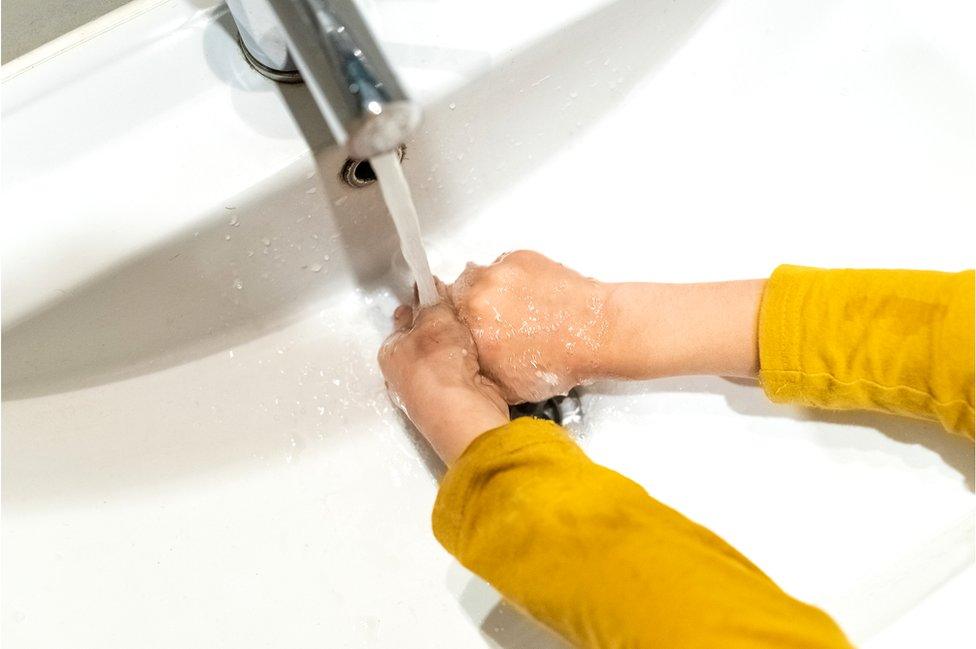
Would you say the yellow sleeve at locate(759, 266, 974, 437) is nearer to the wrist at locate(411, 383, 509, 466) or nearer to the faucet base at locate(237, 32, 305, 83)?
the wrist at locate(411, 383, 509, 466)

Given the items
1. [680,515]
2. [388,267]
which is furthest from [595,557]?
[388,267]

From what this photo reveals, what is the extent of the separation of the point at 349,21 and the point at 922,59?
387 mm

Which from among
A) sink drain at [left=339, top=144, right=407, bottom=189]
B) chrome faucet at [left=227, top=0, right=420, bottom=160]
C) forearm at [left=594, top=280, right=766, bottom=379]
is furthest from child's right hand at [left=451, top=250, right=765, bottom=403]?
chrome faucet at [left=227, top=0, right=420, bottom=160]

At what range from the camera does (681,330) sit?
483 mm

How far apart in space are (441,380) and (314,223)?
0.12m

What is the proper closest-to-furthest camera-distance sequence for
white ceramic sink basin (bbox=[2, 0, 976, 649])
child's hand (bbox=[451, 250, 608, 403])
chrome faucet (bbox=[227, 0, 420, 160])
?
chrome faucet (bbox=[227, 0, 420, 160]), white ceramic sink basin (bbox=[2, 0, 976, 649]), child's hand (bbox=[451, 250, 608, 403])

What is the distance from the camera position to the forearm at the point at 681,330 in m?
0.47

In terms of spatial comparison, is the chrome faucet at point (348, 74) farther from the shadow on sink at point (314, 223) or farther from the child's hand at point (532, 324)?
the child's hand at point (532, 324)

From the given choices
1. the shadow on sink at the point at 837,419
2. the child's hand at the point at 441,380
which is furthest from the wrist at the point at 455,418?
the shadow on sink at the point at 837,419

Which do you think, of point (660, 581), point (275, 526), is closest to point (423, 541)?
point (275, 526)

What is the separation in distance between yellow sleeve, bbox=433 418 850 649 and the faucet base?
21 centimetres

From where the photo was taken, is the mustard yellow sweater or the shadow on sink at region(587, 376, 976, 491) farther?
the shadow on sink at region(587, 376, 976, 491)

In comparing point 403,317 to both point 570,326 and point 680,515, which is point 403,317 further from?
point 680,515

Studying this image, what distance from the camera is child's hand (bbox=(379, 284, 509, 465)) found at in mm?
461
